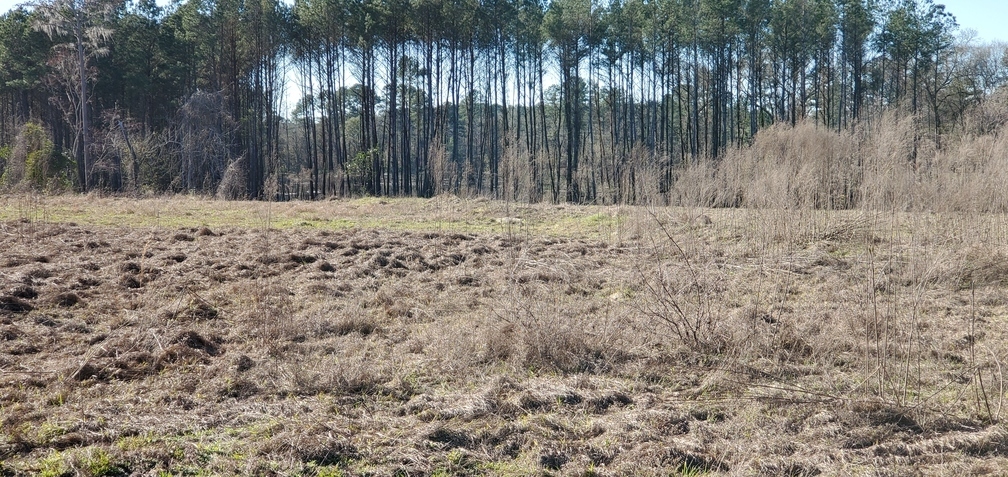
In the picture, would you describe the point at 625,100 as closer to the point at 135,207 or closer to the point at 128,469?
the point at 135,207

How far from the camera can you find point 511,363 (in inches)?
229

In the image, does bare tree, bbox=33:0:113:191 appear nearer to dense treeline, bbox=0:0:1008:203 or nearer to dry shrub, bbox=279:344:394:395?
dense treeline, bbox=0:0:1008:203

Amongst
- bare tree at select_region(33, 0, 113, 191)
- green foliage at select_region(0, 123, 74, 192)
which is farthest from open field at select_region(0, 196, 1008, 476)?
bare tree at select_region(33, 0, 113, 191)

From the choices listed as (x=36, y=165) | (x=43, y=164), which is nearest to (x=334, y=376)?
(x=36, y=165)

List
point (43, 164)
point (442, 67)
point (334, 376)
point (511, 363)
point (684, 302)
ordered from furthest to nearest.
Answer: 1. point (442, 67)
2. point (43, 164)
3. point (684, 302)
4. point (511, 363)
5. point (334, 376)

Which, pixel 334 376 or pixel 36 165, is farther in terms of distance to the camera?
pixel 36 165

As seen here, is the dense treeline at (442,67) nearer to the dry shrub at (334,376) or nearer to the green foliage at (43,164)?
the green foliage at (43,164)

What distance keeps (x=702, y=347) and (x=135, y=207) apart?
16419 millimetres

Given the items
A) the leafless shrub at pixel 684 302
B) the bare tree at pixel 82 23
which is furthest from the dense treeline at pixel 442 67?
the leafless shrub at pixel 684 302

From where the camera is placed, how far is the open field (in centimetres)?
402

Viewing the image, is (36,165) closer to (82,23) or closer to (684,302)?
(82,23)

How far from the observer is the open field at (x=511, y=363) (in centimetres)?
402

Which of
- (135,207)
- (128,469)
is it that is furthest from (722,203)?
(135,207)

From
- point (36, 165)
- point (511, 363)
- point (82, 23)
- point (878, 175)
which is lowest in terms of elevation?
point (511, 363)
